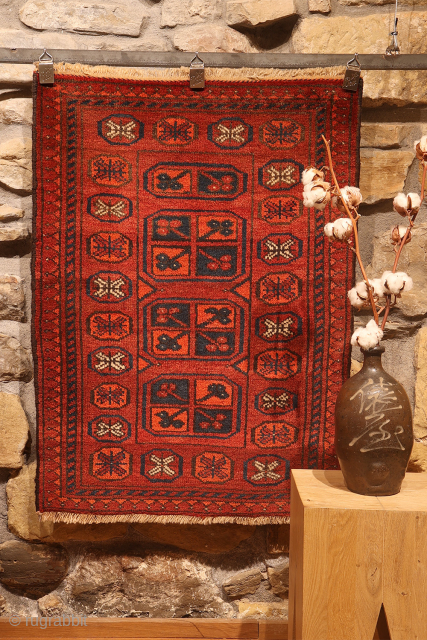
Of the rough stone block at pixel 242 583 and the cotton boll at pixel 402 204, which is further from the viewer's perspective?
the rough stone block at pixel 242 583

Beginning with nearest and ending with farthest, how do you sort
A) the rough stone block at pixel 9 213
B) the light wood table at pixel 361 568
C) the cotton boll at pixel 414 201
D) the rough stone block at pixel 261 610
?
the light wood table at pixel 361 568
the cotton boll at pixel 414 201
the rough stone block at pixel 9 213
the rough stone block at pixel 261 610

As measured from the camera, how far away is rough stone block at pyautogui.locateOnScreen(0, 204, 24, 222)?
5.25 feet

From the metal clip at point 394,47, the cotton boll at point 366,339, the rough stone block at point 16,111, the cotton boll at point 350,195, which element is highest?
the metal clip at point 394,47

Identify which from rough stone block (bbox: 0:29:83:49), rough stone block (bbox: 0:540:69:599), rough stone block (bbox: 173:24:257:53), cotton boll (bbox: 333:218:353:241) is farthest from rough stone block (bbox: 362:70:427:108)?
rough stone block (bbox: 0:540:69:599)

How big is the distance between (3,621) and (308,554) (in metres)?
1.09

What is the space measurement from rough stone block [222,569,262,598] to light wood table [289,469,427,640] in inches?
18.2

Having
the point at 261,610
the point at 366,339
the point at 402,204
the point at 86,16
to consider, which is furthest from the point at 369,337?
the point at 86,16

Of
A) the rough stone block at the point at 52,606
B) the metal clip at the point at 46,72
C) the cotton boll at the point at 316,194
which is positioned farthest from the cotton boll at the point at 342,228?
the rough stone block at the point at 52,606

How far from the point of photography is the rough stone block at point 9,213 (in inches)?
63.0

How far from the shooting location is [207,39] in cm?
158

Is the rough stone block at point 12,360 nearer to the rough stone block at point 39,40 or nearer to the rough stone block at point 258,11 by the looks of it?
the rough stone block at point 39,40

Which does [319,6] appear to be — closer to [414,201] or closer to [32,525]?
[414,201]

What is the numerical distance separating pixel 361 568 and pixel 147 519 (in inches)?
26.1

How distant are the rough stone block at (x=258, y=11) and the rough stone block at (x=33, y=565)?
67.9 inches
